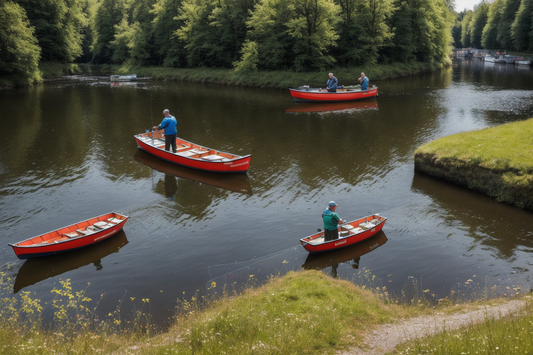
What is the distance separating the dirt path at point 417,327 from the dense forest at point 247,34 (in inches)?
1969

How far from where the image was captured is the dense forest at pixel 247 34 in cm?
5691

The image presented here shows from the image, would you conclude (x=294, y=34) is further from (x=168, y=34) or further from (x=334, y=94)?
(x=168, y=34)

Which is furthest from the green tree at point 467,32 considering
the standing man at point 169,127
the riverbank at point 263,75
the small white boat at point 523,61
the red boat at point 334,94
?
the standing man at point 169,127

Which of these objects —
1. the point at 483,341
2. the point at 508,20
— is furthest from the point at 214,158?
the point at 508,20

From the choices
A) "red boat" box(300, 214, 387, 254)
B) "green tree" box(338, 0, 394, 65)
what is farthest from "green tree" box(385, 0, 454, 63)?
"red boat" box(300, 214, 387, 254)

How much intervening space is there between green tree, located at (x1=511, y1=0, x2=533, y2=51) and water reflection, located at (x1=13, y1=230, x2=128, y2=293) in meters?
102

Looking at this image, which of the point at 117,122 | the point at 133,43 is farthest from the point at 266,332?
the point at 133,43

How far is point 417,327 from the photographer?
9.42 m

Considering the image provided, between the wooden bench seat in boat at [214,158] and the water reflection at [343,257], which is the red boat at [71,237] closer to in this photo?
the water reflection at [343,257]

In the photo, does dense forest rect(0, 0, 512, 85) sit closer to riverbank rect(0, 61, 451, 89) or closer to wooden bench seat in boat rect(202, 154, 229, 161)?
riverbank rect(0, 61, 451, 89)

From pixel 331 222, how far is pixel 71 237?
29.3ft

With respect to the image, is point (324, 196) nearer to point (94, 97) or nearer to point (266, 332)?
point (266, 332)

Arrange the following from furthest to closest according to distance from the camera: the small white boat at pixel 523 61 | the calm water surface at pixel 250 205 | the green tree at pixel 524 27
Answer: the green tree at pixel 524 27
the small white boat at pixel 523 61
the calm water surface at pixel 250 205

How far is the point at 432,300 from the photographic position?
12.1 m
